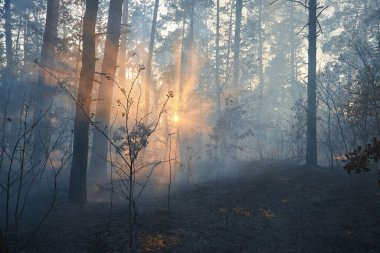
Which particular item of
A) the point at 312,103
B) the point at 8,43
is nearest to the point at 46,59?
the point at 312,103

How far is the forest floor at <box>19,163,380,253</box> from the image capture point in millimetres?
5793

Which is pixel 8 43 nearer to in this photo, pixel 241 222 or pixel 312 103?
pixel 312 103

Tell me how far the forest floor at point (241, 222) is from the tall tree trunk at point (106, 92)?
4.12 metres

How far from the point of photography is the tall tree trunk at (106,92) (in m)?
12.0

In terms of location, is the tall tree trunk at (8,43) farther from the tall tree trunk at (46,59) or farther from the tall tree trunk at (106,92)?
the tall tree trunk at (106,92)

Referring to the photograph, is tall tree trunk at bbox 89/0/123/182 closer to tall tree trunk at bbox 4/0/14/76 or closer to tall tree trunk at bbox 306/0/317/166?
tall tree trunk at bbox 306/0/317/166

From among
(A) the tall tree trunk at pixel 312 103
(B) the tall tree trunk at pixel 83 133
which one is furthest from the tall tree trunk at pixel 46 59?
(A) the tall tree trunk at pixel 312 103

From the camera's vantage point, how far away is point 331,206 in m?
7.84

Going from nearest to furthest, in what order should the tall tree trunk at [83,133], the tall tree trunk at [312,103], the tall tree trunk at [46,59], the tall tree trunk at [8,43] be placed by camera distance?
the tall tree trunk at [83,133] → the tall tree trunk at [312,103] → the tall tree trunk at [46,59] → the tall tree trunk at [8,43]

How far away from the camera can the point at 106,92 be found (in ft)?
41.8

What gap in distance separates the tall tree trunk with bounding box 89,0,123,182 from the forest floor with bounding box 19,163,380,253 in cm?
412

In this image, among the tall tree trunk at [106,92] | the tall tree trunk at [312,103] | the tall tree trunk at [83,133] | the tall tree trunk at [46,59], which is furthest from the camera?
the tall tree trunk at [46,59]

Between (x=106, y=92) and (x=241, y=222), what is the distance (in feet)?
→ 25.5

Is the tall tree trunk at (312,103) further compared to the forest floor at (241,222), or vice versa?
the tall tree trunk at (312,103)
